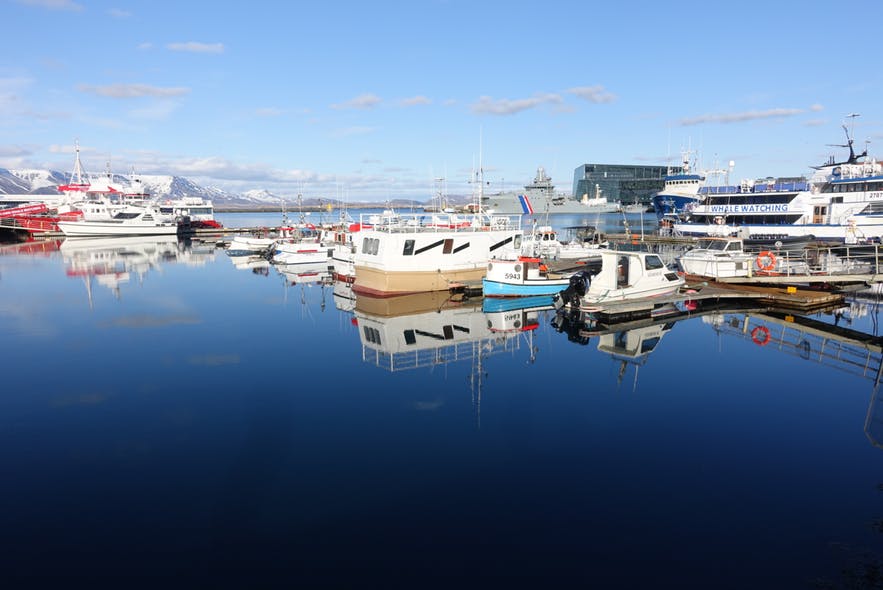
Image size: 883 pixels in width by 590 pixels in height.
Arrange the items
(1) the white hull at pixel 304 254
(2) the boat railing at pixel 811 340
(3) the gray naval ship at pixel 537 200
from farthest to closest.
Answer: (3) the gray naval ship at pixel 537 200 → (1) the white hull at pixel 304 254 → (2) the boat railing at pixel 811 340

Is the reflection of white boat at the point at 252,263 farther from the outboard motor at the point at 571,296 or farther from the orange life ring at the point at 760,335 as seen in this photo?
the orange life ring at the point at 760,335

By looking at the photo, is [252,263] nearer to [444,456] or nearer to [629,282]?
[629,282]

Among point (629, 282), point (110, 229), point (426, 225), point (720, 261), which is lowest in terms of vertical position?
point (629, 282)

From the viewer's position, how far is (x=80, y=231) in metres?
82.4

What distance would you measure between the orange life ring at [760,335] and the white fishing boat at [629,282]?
4.75m

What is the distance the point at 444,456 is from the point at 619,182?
629 feet

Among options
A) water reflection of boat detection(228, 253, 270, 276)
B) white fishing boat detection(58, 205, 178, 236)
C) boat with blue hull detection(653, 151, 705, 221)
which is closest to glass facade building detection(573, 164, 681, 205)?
boat with blue hull detection(653, 151, 705, 221)

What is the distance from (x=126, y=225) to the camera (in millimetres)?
85562

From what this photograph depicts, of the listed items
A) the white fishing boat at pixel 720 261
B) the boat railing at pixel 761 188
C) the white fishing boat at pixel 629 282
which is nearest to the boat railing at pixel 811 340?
the white fishing boat at pixel 629 282

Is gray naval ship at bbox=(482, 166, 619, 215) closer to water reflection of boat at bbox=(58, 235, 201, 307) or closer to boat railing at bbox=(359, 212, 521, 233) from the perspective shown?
water reflection of boat at bbox=(58, 235, 201, 307)

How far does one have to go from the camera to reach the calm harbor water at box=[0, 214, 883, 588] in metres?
9.10

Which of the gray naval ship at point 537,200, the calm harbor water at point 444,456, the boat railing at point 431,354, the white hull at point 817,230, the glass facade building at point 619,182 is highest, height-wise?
the glass facade building at point 619,182

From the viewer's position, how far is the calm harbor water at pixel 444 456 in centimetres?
910

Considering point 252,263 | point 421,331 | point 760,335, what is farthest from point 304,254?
point 760,335
